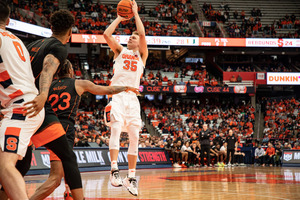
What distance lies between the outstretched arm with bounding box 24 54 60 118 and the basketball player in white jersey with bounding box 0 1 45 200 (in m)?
0.09

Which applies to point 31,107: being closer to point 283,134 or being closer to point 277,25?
point 283,134

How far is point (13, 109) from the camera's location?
3.52m

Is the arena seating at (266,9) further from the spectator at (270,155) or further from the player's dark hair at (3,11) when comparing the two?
the player's dark hair at (3,11)

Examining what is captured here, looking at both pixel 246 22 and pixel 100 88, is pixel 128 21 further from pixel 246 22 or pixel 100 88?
pixel 100 88

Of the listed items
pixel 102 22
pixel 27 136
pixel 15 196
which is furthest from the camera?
pixel 102 22

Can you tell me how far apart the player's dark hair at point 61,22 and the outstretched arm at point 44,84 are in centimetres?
43

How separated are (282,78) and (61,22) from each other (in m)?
33.8

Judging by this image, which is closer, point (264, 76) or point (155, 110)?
point (155, 110)

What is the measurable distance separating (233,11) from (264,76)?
8833 millimetres

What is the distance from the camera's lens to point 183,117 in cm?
3281

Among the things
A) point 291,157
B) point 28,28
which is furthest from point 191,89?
point 28,28

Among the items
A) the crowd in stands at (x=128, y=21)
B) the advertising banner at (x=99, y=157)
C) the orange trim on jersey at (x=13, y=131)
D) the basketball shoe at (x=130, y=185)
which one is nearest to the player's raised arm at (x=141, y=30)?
the basketball shoe at (x=130, y=185)

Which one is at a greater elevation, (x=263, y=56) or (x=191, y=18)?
(x=191, y=18)

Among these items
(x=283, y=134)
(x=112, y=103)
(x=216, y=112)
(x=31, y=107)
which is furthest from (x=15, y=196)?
(x=216, y=112)
